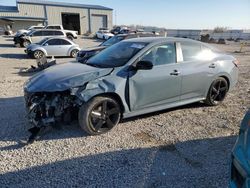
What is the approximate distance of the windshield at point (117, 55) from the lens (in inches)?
182

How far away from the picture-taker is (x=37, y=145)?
3975 mm

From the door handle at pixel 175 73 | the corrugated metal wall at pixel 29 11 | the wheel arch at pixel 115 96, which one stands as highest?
the corrugated metal wall at pixel 29 11

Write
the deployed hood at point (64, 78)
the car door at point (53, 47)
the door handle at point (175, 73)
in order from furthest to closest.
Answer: the car door at point (53, 47) < the door handle at point (175, 73) < the deployed hood at point (64, 78)

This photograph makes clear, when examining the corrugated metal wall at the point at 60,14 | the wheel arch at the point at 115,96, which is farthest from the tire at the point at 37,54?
the corrugated metal wall at the point at 60,14

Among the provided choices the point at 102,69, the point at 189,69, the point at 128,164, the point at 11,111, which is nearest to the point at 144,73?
the point at 102,69

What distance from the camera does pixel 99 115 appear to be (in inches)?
168

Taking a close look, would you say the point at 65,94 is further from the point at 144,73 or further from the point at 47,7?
the point at 47,7

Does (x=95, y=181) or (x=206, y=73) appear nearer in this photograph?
(x=95, y=181)

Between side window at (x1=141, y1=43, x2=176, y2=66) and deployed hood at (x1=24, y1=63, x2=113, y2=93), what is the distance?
2.91 ft

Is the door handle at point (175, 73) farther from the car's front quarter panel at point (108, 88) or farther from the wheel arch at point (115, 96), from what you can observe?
the wheel arch at point (115, 96)

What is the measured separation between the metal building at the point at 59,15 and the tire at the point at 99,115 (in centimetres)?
4657

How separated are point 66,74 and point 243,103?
4598mm

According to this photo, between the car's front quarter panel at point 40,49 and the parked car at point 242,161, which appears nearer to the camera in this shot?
the parked car at point 242,161

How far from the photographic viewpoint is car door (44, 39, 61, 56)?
1545 centimetres
